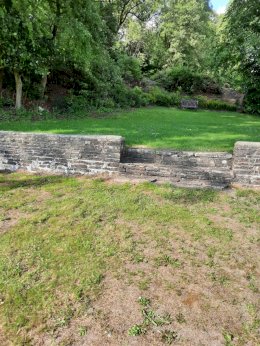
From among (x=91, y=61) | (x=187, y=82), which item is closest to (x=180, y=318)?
(x=91, y=61)

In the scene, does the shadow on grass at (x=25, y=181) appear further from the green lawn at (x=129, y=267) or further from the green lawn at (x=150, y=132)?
the green lawn at (x=150, y=132)

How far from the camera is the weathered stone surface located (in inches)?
218

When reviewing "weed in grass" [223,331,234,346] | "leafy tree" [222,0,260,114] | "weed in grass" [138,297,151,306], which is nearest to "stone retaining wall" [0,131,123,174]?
"weed in grass" [138,297,151,306]

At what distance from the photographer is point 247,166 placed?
18.4 feet

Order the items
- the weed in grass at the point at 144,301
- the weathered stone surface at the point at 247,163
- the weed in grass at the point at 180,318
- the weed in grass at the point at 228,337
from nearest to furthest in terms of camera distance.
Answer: the weed in grass at the point at 228,337 < the weed in grass at the point at 180,318 < the weed in grass at the point at 144,301 < the weathered stone surface at the point at 247,163

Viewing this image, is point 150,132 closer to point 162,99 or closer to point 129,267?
point 129,267

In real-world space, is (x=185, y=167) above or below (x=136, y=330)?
above

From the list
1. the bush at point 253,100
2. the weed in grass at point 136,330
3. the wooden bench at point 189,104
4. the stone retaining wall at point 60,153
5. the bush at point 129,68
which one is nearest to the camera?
the weed in grass at point 136,330

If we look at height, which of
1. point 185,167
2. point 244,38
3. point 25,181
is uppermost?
point 244,38

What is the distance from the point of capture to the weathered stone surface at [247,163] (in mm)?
5527

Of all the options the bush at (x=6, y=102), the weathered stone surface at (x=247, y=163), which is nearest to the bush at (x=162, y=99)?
the bush at (x=6, y=102)

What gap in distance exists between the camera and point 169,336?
2664 millimetres

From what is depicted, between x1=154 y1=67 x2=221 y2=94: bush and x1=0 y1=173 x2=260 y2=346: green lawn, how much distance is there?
16.8m

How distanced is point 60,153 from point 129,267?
3.43 meters
